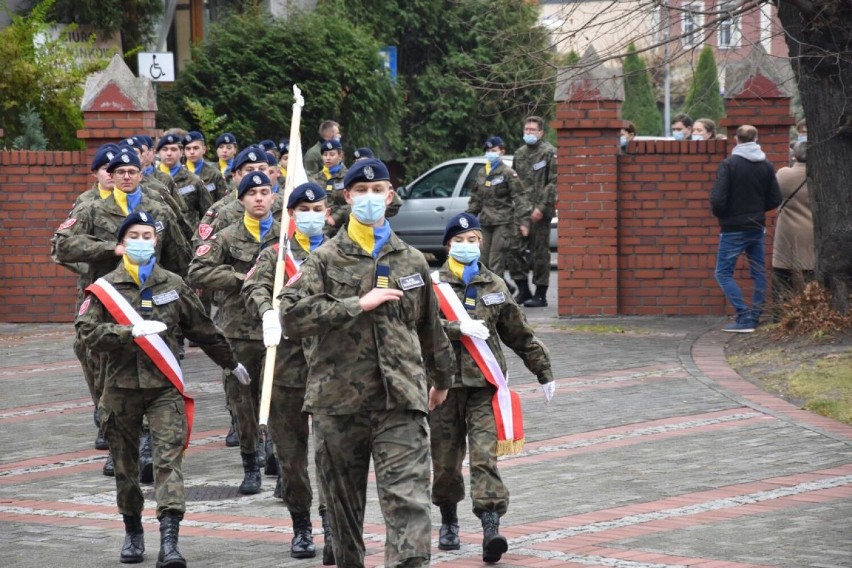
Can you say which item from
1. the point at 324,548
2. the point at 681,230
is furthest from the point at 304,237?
the point at 681,230

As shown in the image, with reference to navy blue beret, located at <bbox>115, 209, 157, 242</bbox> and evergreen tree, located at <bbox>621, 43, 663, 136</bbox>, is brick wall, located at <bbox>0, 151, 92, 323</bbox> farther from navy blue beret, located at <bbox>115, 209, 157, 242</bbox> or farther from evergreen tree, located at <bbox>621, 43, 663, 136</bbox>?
evergreen tree, located at <bbox>621, 43, 663, 136</bbox>

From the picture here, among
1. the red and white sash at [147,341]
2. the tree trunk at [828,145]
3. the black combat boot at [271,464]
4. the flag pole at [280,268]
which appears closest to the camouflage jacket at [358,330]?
the flag pole at [280,268]

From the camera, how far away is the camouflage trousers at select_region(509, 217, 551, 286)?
18.2 metres

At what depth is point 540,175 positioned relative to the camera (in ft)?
60.1

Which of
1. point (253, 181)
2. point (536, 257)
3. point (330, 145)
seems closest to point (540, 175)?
point (536, 257)

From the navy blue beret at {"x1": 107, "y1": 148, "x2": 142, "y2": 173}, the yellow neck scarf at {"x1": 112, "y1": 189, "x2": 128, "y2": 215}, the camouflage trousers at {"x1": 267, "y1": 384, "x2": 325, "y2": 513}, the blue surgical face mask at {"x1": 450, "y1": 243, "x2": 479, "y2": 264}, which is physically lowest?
the camouflage trousers at {"x1": 267, "y1": 384, "x2": 325, "y2": 513}

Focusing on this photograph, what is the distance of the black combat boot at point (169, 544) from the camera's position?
24.0ft

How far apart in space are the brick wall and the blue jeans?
7.46 metres

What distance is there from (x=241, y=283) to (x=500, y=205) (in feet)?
28.8

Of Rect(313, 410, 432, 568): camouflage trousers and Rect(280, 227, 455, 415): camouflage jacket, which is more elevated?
Rect(280, 227, 455, 415): camouflage jacket

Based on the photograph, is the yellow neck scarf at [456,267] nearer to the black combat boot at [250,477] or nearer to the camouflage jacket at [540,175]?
the black combat boot at [250,477]

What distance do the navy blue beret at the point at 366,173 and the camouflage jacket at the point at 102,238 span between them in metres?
4.02

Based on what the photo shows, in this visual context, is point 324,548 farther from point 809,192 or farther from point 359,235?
point 809,192

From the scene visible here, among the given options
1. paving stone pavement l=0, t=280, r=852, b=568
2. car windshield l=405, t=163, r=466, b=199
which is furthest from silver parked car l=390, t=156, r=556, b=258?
paving stone pavement l=0, t=280, r=852, b=568
